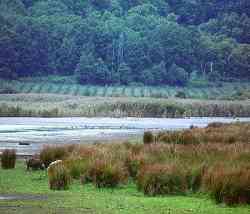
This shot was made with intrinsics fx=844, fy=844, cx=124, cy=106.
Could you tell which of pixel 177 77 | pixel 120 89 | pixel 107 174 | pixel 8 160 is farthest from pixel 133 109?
pixel 107 174

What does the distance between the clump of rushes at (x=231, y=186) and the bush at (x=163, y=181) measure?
4.92 feet

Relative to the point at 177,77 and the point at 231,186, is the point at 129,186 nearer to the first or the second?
the point at 231,186

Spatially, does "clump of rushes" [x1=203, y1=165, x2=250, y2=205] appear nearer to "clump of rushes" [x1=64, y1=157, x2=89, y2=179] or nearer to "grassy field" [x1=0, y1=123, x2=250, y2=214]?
"grassy field" [x1=0, y1=123, x2=250, y2=214]

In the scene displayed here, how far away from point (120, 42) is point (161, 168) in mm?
117216

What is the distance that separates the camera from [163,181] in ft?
66.4

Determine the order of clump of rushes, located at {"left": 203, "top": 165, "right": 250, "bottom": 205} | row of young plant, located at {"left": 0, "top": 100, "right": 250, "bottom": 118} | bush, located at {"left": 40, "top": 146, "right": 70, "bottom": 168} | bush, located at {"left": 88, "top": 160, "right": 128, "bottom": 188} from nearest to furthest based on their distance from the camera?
clump of rushes, located at {"left": 203, "top": 165, "right": 250, "bottom": 205} < bush, located at {"left": 88, "top": 160, "right": 128, "bottom": 188} < bush, located at {"left": 40, "top": 146, "right": 70, "bottom": 168} < row of young plant, located at {"left": 0, "top": 100, "right": 250, "bottom": 118}

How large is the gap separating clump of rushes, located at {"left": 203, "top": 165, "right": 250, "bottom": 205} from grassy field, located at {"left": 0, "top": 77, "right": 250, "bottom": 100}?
81.6 metres

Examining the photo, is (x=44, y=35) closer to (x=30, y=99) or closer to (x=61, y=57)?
(x=61, y=57)

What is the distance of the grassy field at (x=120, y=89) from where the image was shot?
106875 millimetres

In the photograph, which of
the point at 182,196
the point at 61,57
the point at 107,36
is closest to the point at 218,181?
the point at 182,196

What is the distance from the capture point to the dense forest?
126 metres

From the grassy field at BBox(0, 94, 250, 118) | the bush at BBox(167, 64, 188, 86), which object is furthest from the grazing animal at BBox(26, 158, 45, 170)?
the bush at BBox(167, 64, 188, 86)

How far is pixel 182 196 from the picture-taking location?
66.2 ft

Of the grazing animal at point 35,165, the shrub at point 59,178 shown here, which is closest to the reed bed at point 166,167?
the grazing animal at point 35,165
